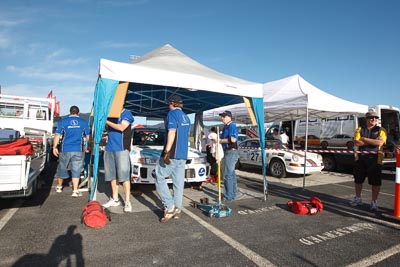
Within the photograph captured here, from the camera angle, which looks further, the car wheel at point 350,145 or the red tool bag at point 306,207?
the car wheel at point 350,145

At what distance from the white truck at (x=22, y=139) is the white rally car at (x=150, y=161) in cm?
185

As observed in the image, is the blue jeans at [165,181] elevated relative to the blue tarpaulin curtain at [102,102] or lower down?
lower down

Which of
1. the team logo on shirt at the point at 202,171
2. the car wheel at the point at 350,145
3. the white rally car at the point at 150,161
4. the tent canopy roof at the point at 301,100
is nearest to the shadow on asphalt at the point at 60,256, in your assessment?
the white rally car at the point at 150,161

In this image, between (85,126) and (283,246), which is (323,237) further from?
(85,126)

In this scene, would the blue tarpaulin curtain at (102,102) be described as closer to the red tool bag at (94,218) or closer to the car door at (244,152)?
the red tool bag at (94,218)

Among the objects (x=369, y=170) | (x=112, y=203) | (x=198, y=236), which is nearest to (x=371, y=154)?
(x=369, y=170)

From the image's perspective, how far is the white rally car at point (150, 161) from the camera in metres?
5.37

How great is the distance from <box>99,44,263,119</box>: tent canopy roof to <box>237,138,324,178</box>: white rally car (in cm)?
239

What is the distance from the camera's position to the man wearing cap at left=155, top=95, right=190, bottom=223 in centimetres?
393

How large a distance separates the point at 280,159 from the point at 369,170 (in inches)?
150

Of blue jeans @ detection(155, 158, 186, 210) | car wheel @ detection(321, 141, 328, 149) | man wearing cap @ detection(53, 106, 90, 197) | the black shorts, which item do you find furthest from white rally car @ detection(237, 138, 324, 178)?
man wearing cap @ detection(53, 106, 90, 197)

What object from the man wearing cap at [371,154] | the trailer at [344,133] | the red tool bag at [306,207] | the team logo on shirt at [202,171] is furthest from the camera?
the trailer at [344,133]

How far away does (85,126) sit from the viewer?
5555 millimetres

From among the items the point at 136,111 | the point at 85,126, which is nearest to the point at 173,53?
the point at 85,126
